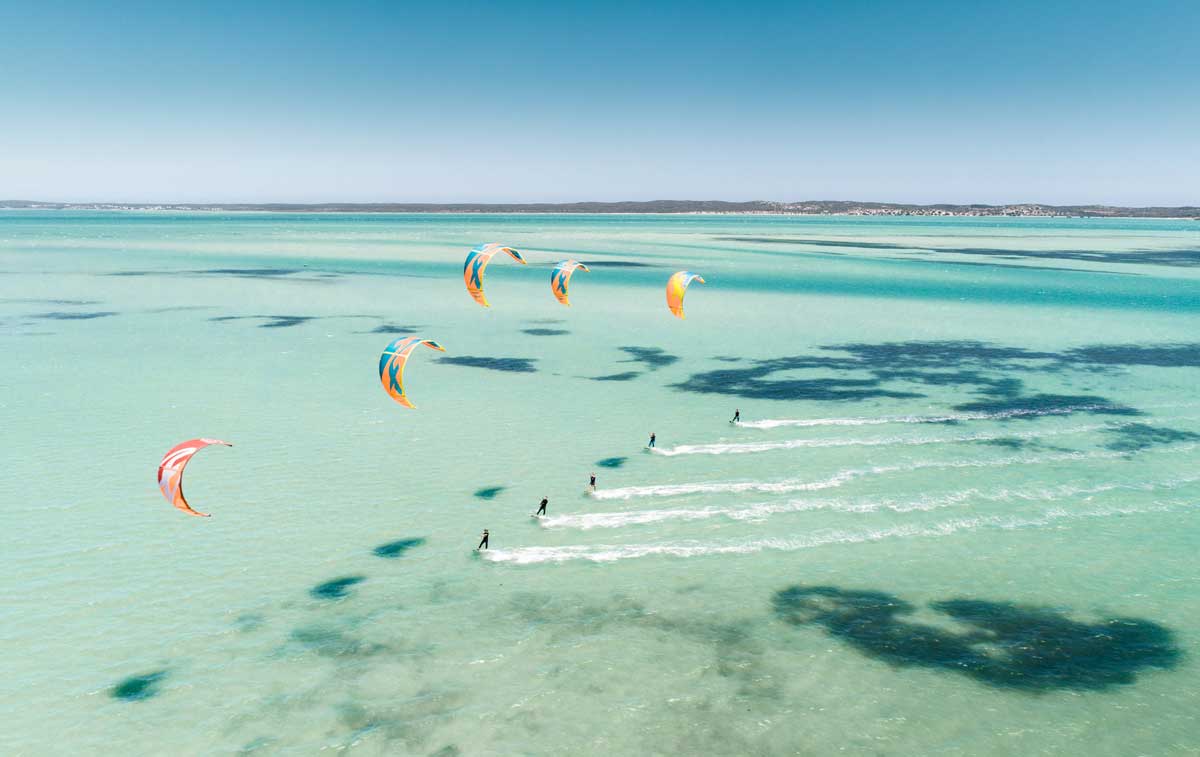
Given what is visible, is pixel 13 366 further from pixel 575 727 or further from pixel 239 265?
pixel 239 265

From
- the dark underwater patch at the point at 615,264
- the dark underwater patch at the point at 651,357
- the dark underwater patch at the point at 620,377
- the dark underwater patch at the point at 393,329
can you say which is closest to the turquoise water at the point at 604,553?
the dark underwater patch at the point at 651,357

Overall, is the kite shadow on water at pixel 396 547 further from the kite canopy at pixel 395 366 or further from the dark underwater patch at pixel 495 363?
the dark underwater patch at pixel 495 363

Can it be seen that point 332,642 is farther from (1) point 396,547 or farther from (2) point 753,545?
(2) point 753,545

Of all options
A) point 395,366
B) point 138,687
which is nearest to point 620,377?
point 395,366

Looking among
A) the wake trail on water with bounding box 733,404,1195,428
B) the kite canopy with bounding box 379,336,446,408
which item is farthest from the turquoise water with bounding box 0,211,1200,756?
the kite canopy with bounding box 379,336,446,408

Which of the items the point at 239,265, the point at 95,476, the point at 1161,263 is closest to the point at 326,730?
the point at 95,476

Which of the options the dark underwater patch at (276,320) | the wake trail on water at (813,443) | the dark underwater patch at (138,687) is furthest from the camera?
the dark underwater patch at (276,320)

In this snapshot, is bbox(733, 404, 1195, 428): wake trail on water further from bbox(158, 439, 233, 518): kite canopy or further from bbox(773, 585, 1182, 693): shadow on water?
bbox(158, 439, 233, 518): kite canopy
